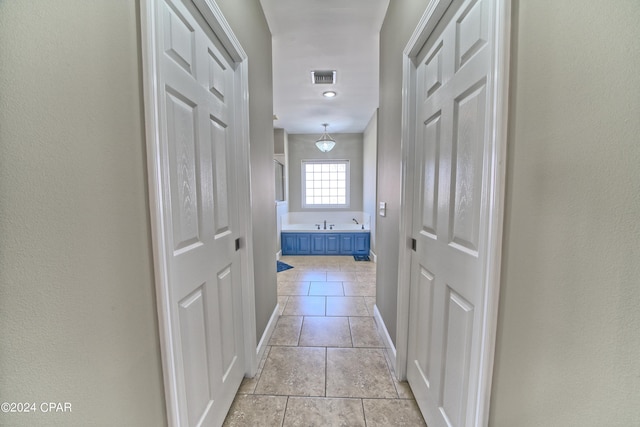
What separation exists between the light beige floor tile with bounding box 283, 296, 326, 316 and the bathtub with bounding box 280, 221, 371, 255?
2265mm

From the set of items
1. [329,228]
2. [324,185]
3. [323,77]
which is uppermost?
[323,77]

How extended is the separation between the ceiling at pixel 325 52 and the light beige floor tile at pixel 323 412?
296 cm

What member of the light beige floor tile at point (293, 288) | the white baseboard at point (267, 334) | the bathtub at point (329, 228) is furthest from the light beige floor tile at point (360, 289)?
the bathtub at point (329, 228)

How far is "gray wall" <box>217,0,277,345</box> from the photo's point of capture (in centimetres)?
170

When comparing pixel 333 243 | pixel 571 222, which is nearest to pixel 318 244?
pixel 333 243

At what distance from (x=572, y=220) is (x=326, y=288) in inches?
120

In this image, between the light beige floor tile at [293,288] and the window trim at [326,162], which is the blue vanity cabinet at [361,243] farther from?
the light beige floor tile at [293,288]

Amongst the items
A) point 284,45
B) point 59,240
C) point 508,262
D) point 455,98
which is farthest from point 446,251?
point 284,45

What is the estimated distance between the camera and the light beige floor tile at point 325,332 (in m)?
2.10

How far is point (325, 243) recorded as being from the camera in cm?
530

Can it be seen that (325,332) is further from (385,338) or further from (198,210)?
(198,210)

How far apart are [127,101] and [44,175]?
1.07 ft

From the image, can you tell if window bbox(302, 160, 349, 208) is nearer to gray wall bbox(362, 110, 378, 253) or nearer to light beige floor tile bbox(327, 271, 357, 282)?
gray wall bbox(362, 110, 378, 253)

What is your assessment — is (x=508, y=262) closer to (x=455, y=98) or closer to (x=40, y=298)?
(x=455, y=98)
